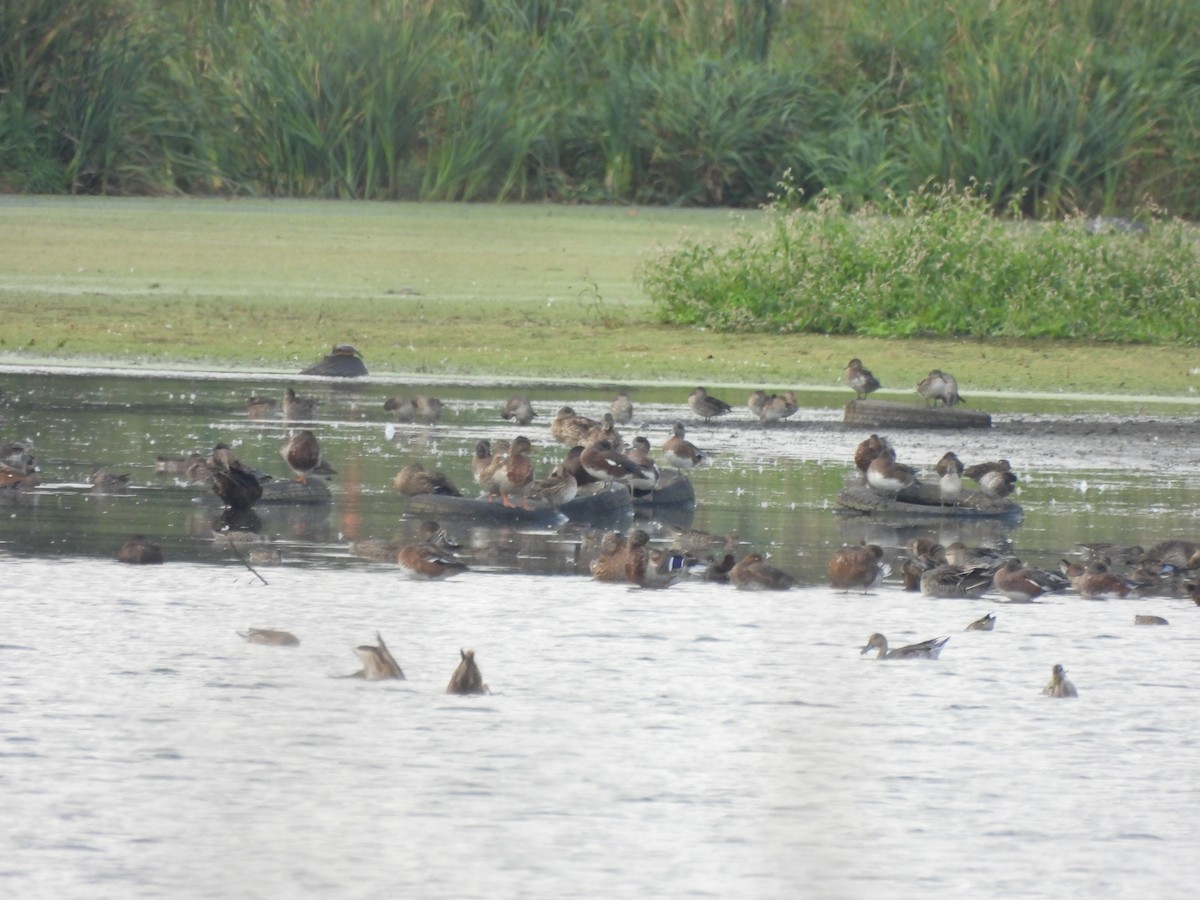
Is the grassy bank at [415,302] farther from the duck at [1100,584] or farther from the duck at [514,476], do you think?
the duck at [1100,584]

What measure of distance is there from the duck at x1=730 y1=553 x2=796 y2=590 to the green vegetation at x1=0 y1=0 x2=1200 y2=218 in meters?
18.8

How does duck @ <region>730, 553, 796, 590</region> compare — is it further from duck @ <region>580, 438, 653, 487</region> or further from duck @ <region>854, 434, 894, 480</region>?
duck @ <region>854, 434, 894, 480</region>

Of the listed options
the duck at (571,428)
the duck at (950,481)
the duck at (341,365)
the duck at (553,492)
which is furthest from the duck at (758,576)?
the duck at (341,365)

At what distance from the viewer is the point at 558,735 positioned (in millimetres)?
6398

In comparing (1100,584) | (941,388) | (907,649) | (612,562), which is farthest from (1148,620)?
(941,388)

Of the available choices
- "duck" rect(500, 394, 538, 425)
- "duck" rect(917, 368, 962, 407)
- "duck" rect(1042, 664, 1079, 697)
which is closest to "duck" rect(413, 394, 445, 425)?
"duck" rect(500, 394, 538, 425)

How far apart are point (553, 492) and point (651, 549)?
4.76ft

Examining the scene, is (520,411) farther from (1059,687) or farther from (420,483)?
(1059,687)

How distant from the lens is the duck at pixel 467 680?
680cm

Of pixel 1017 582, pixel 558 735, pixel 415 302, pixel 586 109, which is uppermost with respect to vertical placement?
pixel 586 109

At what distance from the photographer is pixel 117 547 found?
30.9 ft

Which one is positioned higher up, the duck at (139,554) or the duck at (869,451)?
the duck at (869,451)

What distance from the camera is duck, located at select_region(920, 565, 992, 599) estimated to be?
28.7 feet

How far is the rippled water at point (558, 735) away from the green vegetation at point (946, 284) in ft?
37.9
